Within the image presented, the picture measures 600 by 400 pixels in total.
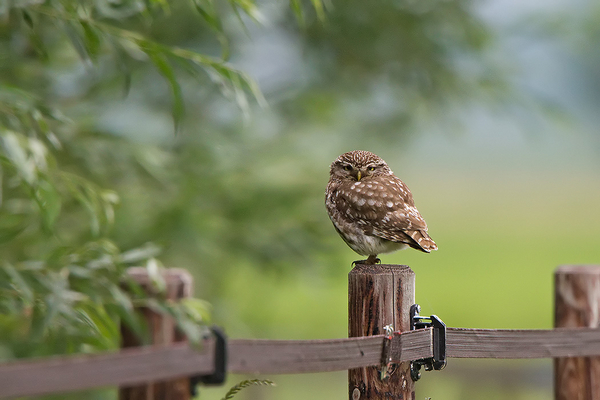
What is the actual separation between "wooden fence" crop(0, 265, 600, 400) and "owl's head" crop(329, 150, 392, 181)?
682 millimetres

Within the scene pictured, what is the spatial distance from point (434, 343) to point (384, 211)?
0.46 metres

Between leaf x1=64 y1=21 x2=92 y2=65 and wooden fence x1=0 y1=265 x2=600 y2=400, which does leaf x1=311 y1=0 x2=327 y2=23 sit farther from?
wooden fence x1=0 y1=265 x2=600 y2=400

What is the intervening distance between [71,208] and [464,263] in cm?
2147

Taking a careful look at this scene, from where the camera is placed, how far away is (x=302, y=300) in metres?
18.9

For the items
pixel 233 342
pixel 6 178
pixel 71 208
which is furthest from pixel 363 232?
pixel 71 208

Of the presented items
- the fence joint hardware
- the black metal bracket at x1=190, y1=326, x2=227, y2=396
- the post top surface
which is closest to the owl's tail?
the post top surface

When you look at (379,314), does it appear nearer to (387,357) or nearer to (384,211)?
(387,357)

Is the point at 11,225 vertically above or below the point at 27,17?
below

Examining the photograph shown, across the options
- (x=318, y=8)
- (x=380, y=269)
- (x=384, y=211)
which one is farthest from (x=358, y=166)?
(x=380, y=269)

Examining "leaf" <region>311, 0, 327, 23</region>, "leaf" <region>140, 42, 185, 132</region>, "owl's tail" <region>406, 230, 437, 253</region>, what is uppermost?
"leaf" <region>311, 0, 327, 23</region>

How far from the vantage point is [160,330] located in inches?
72.9

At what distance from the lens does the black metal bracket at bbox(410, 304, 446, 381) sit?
5.69 feet

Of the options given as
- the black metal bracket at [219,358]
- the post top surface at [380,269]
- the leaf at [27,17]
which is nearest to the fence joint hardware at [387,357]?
the post top surface at [380,269]

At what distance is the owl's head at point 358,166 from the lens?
242 cm
